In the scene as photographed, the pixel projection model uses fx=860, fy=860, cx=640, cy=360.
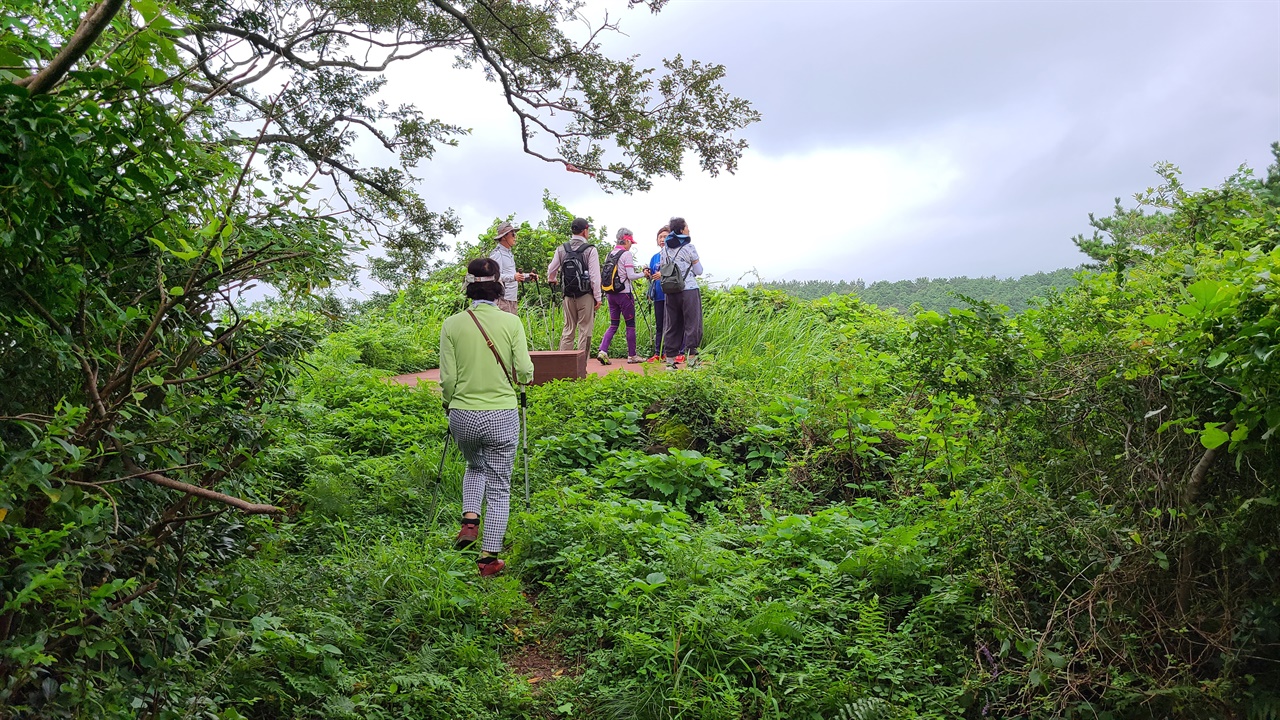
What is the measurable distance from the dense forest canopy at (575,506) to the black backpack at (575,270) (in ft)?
16.1

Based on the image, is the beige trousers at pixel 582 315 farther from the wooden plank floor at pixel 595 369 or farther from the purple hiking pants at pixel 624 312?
the purple hiking pants at pixel 624 312

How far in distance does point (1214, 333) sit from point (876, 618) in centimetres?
208

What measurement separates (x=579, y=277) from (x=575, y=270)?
0.39 feet

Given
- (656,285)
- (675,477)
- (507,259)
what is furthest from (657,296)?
(675,477)

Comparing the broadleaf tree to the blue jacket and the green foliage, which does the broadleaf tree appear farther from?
the blue jacket

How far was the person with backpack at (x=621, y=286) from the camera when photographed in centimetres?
1255

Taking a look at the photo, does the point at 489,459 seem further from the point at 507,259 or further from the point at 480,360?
the point at 507,259

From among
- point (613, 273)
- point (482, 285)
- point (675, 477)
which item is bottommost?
point (675, 477)

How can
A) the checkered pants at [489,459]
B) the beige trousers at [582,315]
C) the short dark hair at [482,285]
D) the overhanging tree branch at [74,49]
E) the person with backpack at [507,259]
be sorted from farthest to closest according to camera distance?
the beige trousers at [582,315]
the person with backpack at [507,259]
the short dark hair at [482,285]
the checkered pants at [489,459]
the overhanging tree branch at [74,49]

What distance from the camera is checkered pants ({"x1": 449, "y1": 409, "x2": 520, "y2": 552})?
592cm

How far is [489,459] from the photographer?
19.9ft

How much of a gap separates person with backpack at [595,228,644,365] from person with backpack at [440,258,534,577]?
6435mm

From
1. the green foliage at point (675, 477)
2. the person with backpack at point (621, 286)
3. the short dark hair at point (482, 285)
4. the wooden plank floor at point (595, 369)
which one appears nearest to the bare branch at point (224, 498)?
the short dark hair at point (482, 285)

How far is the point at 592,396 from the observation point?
895 centimetres
